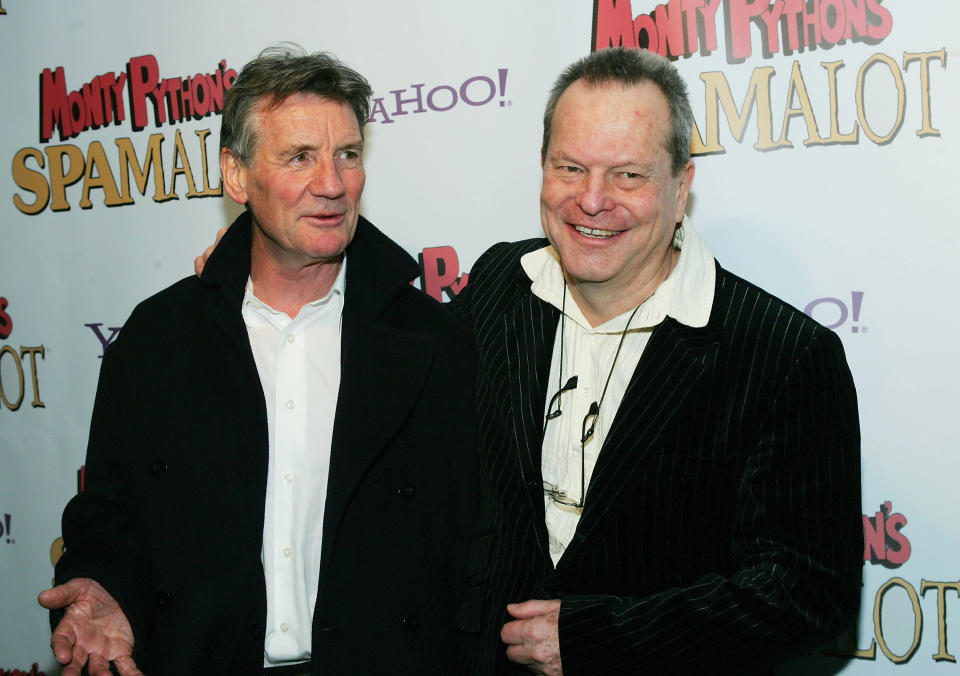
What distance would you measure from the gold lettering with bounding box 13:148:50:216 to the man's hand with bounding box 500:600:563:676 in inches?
84.7

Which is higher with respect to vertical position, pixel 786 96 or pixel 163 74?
pixel 163 74

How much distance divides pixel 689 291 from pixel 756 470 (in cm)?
37

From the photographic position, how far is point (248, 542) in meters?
1.85

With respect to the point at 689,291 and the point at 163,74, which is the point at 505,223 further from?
the point at 163,74

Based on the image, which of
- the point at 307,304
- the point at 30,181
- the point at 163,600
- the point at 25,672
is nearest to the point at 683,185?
the point at 307,304

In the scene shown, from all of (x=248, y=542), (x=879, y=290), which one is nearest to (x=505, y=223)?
(x=879, y=290)

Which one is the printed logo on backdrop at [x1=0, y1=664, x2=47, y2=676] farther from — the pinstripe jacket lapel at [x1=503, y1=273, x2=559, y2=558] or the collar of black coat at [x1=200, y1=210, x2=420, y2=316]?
the pinstripe jacket lapel at [x1=503, y1=273, x2=559, y2=558]

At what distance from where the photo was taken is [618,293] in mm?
1866

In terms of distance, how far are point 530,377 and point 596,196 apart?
0.40 metres

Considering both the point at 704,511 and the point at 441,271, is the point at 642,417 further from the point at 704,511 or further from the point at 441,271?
the point at 441,271

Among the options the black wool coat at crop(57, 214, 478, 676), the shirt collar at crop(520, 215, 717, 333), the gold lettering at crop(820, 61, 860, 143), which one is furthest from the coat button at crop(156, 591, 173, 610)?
the gold lettering at crop(820, 61, 860, 143)

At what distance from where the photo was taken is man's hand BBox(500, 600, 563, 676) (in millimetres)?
1730

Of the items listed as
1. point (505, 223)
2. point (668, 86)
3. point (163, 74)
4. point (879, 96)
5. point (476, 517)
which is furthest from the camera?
point (163, 74)

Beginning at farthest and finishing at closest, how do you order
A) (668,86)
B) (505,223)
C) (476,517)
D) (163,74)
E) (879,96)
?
(163,74) < (505,223) < (879,96) < (476,517) < (668,86)
